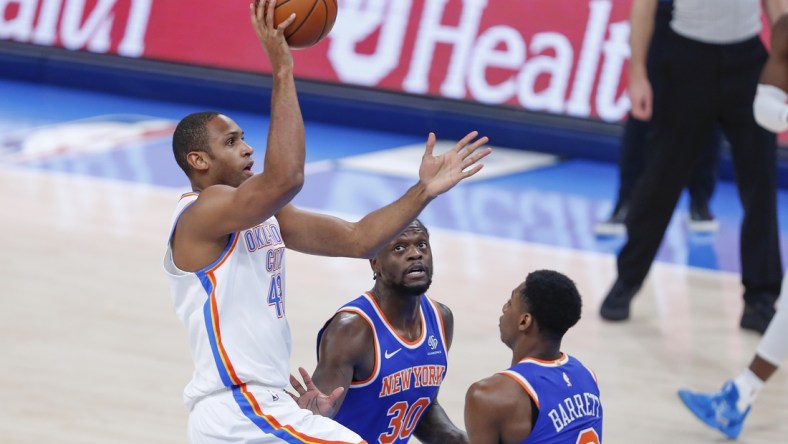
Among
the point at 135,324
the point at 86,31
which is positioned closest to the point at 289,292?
the point at 135,324

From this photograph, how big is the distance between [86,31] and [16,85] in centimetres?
100

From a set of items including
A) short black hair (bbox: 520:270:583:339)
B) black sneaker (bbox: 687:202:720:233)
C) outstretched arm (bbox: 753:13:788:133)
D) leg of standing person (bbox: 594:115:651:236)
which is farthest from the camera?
black sneaker (bbox: 687:202:720:233)

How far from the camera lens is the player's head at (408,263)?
179 inches

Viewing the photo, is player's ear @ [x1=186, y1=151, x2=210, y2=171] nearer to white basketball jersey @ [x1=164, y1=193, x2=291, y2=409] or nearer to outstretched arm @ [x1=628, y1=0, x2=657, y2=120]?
white basketball jersey @ [x1=164, y1=193, x2=291, y2=409]

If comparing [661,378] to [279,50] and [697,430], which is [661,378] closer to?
[697,430]

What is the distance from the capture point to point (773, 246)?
736 centimetres

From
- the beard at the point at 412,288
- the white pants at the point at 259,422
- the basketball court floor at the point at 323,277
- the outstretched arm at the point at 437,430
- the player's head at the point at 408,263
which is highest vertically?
the player's head at the point at 408,263

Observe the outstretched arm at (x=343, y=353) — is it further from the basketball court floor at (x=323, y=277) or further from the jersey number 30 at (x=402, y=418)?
the basketball court floor at (x=323, y=277)

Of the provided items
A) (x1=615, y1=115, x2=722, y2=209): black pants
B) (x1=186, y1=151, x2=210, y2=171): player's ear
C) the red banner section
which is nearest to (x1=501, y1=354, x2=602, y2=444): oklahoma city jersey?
(x1=186, y1=151, x2=210, y2=171): player's ear

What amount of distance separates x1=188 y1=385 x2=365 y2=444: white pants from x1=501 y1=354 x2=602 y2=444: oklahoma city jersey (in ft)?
1.72

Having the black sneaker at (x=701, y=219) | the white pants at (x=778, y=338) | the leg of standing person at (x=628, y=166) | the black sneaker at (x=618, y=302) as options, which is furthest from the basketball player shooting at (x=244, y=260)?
the black sneaker at (x=701, y=219)

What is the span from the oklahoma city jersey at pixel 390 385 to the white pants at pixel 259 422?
1.79 feet

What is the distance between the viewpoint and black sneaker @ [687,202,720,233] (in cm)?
964

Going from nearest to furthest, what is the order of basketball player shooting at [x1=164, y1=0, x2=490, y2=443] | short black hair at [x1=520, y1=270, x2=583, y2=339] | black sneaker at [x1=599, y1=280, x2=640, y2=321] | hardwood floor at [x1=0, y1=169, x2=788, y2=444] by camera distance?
basketball player shooting at [x1=164, y1=0, x2=490, y2=443]
short black hair at [x1=520, y1=270, x2=583, y2=339]
hardwood floor at [x1=0, y1=169, x2=788, y2=444]
black sneaker at [x1=599, y1=280, x2=640, y2=321]
